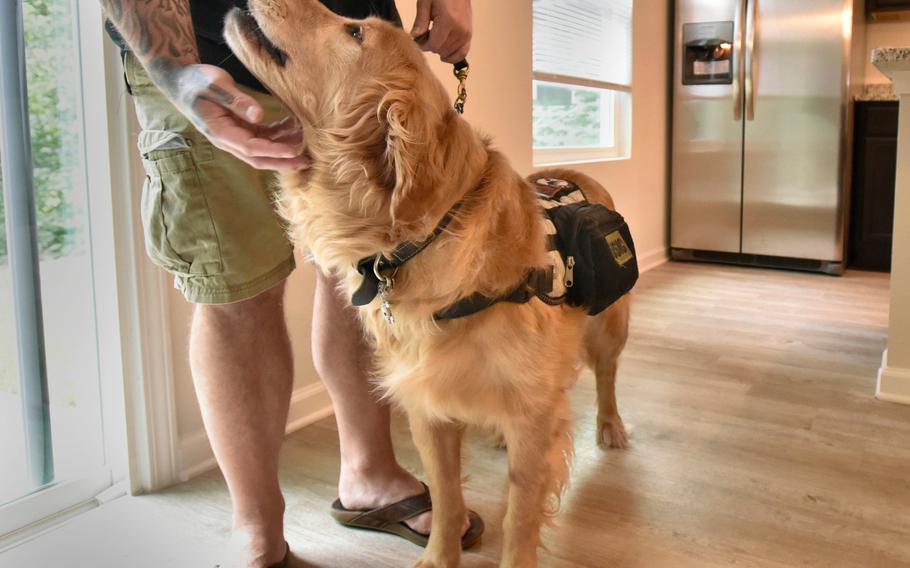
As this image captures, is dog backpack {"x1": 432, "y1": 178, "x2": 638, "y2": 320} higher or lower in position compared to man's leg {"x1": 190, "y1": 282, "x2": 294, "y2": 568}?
higher

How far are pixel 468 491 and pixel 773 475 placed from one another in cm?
75

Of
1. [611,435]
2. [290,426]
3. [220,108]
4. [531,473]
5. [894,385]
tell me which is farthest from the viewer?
[894,385]

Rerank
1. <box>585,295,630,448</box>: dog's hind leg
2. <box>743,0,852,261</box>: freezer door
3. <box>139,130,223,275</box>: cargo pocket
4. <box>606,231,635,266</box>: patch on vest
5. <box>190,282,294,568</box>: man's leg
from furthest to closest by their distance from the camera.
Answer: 1. <box>743,0,852,261</box>: freezer door
2. <box>585,295,630,448</box>: dog's hind leg
3. <box>606,231,635,266</box>: patch on vest
4. <box>190,282,294,568</box>: man's leg
5. <box>139,130,223,275</box>: cargo pocket

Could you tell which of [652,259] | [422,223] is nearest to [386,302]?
[422,223]

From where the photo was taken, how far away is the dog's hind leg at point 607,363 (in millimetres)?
2035

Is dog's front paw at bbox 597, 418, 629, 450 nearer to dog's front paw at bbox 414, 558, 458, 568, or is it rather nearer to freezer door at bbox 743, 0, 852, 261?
dog's front paw at bbox 414, 558, 458, 568

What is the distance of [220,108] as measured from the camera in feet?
3.55

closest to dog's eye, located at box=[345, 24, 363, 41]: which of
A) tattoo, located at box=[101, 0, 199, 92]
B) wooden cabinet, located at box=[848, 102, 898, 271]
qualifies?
tattoo, located at box=[101, 0, 199, 92]

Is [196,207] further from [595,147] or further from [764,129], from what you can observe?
[764,129]

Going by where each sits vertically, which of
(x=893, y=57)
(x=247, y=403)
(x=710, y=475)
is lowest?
(x=710, y=475)

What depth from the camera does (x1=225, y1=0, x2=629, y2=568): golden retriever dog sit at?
44.4 inches

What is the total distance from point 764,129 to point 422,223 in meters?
4.17

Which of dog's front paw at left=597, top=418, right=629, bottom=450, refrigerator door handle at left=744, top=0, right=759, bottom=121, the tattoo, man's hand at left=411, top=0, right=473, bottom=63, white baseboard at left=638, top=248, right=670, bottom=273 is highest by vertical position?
refrigerator door handle at left=744, top=0, right=759, bottom=121

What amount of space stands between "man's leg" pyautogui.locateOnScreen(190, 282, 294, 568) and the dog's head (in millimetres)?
414
